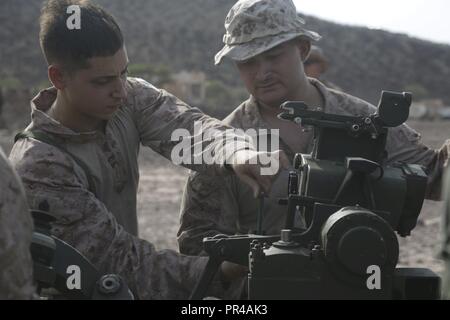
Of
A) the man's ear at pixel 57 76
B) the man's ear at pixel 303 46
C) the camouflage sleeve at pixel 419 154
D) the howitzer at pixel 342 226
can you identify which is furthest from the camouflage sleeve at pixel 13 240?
the man's ear at pixel 303 46

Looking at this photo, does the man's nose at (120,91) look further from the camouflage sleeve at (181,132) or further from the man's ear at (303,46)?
the man's ear at (303,46)

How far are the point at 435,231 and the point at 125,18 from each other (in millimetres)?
53780

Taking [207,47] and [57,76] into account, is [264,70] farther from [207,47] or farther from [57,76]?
[207,47]

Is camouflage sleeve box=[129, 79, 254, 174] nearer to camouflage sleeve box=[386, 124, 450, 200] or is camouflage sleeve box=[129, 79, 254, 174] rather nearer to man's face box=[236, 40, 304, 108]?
man's face box=[236, 40, 304, 108]

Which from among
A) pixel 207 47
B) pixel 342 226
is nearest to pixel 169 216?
pixel 342 226

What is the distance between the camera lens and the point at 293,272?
3080mm

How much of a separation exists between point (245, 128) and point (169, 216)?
10.6 metres

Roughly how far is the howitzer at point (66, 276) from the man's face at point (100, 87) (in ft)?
2.76

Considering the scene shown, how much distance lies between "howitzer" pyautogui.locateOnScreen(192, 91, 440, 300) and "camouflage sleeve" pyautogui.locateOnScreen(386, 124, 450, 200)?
24.5 inches

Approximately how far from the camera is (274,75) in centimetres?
450

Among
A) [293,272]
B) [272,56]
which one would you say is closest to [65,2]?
[272,56]

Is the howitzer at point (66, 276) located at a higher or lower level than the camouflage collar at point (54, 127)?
lower

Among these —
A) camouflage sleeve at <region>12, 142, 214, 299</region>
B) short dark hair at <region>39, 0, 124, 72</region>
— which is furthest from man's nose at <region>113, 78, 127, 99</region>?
camouflage sleeve at <region>12, 142, 214, 299</region>

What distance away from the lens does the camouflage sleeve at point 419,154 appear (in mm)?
4055
